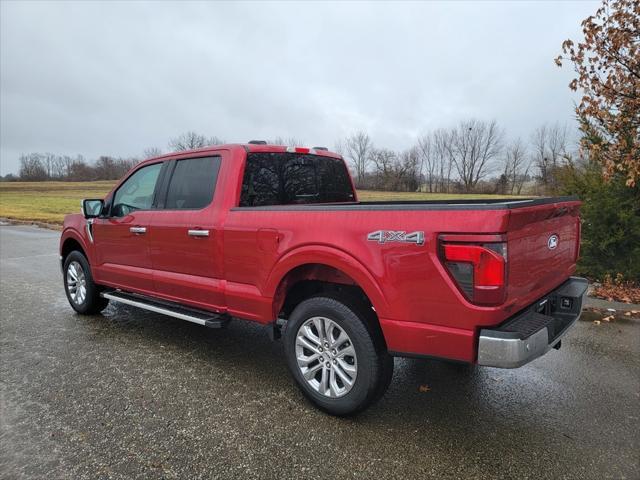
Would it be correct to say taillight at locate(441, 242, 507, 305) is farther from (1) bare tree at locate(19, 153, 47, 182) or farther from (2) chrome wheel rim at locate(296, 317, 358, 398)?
(1) bare tree at locate(19, 153, 47, 182)

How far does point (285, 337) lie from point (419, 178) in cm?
9123

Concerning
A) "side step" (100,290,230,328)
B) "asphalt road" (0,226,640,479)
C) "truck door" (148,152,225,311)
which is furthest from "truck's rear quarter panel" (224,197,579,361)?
"side step" (100,290,230,328)

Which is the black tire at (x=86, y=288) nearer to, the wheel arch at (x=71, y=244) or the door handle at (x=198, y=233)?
the wheel arch at (x=71, y=244)

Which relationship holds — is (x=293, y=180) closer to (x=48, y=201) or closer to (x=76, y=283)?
(x=76, y=283)

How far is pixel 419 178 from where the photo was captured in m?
90.8

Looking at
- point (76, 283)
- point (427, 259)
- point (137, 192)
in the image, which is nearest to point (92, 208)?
point (137, 192)

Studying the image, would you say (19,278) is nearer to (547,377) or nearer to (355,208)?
(355,208)

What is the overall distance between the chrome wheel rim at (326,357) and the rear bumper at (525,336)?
0.87m

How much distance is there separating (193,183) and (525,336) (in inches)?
119

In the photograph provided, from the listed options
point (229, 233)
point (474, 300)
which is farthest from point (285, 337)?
point (474, 300)

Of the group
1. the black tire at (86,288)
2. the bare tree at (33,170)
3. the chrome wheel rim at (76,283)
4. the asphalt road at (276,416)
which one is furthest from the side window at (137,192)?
the bare tree at (33,170)

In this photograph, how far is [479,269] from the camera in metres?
2.28

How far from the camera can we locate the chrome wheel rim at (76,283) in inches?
212

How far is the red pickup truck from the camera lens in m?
2.35
